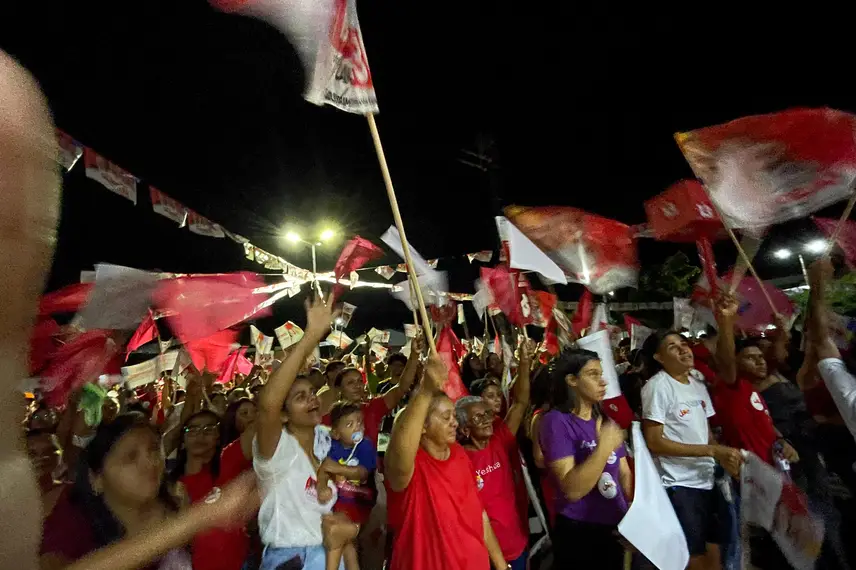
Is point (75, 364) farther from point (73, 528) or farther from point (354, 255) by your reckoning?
point (73, 528)

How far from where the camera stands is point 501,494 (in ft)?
12.9

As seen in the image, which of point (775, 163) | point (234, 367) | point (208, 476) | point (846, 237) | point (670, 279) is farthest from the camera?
point (670, 279)

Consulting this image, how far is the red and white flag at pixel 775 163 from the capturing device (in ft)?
13.7

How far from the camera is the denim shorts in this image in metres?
2.96

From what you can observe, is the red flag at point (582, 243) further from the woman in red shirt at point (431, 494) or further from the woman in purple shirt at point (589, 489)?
the woman in red shirt at point (431, 494)

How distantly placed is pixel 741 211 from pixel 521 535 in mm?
3331

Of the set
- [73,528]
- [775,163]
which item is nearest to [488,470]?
[73,528]

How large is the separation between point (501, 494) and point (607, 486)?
2.63ft

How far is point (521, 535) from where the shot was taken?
3.94 metres

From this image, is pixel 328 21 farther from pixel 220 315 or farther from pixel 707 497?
pixel 707 497

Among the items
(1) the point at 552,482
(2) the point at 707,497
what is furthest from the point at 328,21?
(2) the point at 707,497

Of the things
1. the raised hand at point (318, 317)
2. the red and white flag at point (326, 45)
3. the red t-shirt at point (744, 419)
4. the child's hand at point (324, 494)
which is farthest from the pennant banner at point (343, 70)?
the red t-shirt at point (744, 419)

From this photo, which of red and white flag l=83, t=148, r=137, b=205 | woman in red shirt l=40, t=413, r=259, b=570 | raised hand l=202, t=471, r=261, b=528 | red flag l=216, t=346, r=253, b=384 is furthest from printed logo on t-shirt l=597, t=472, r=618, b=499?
red flag l=216, t=346, r=253, b=384

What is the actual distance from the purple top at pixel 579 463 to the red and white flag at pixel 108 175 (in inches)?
209
